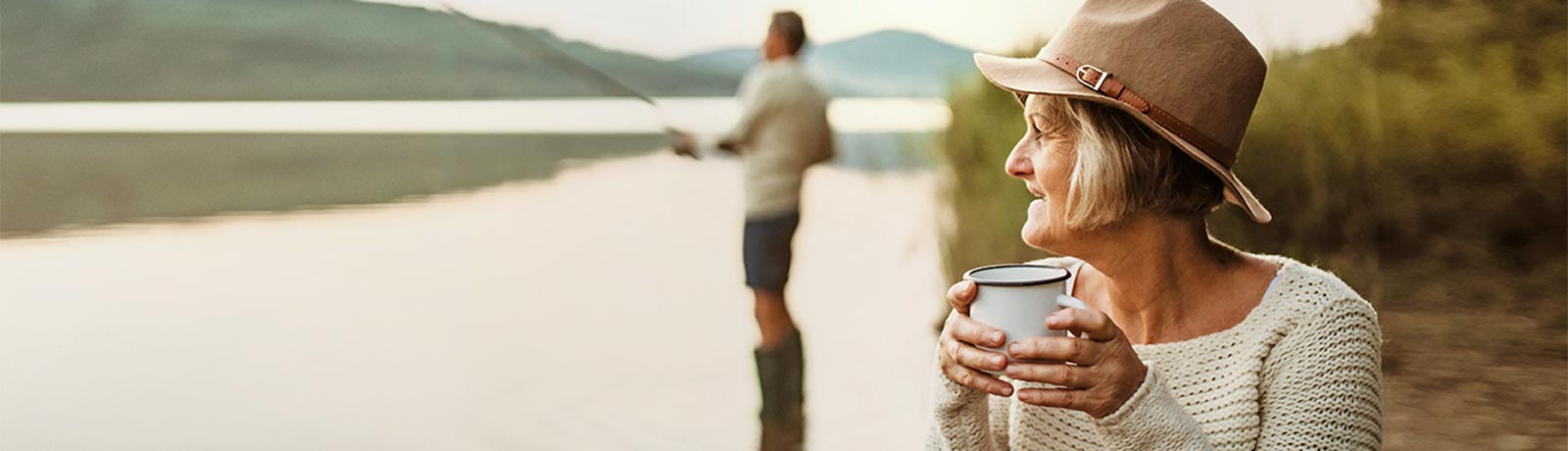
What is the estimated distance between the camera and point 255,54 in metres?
22.1

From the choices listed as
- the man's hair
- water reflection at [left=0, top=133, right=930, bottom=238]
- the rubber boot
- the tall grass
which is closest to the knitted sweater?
the man's hair

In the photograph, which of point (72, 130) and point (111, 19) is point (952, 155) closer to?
point (72, 130)

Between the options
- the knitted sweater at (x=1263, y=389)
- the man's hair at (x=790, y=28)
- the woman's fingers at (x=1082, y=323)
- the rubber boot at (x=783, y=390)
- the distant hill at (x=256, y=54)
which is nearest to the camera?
the woman's fingers at (x=1082, y=323)

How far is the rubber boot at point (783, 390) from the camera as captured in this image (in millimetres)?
4398

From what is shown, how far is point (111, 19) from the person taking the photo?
24.0 meters

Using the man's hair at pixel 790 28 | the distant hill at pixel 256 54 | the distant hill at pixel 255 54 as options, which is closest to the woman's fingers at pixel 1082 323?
A: the man's hair at pixel 790 28

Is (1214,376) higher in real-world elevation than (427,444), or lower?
higher

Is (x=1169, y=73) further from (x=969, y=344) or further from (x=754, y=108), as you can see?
(x=754, y=108)

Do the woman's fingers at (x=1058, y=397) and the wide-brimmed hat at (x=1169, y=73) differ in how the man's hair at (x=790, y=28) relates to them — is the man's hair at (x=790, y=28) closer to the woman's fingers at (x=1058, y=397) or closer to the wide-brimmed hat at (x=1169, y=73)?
the wide-brimmed hat at (x=1169, y=73)

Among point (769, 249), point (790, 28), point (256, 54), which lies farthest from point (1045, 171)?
point (256, 54)

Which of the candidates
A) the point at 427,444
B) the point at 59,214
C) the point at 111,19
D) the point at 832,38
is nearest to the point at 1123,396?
the point at 427,444

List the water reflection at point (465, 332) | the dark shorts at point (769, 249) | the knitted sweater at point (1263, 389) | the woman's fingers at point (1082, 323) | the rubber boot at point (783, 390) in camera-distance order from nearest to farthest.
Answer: the woman's fingers at point (1082, 323) < the knitted sweater at point (1263, 389) < the dark shorts at point (769, 249) < the rubber boot at point (783, 390) < the water reflection at point (465, 332)

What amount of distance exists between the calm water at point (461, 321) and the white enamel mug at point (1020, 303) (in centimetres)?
307

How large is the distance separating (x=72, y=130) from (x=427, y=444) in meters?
20.3
